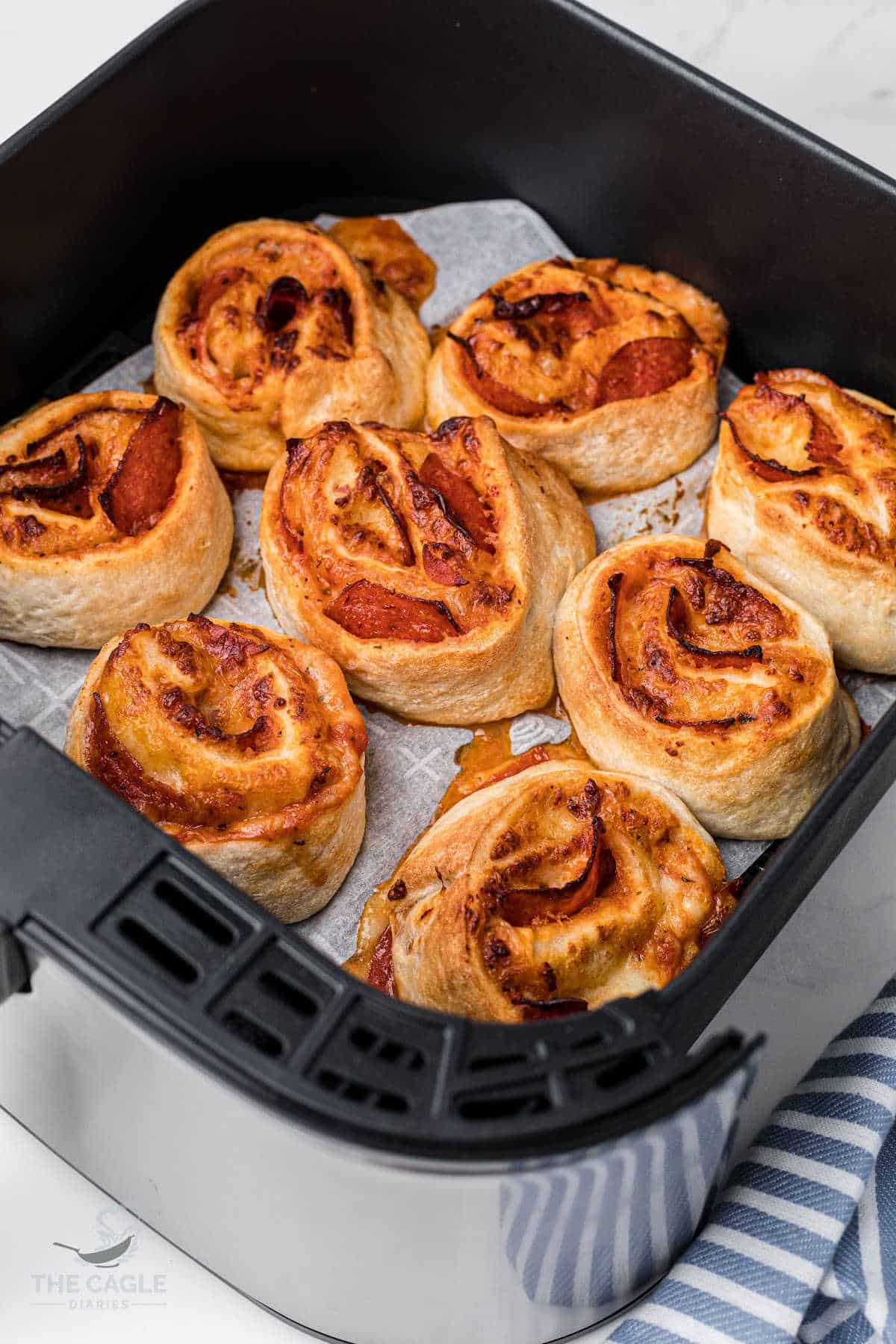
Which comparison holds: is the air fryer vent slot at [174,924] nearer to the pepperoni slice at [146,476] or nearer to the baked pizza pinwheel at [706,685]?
the baked pizza pinwheel at [706,685]

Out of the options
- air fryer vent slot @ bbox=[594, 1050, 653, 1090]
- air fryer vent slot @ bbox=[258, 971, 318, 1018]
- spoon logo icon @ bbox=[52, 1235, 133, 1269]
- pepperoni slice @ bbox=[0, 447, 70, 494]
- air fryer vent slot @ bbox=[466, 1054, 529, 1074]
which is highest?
pepperoni slice @ bbox=[0, 447, 70, 494]

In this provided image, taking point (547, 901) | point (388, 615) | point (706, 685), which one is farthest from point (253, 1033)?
point (706, 685)

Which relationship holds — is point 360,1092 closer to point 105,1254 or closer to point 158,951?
point 158,951

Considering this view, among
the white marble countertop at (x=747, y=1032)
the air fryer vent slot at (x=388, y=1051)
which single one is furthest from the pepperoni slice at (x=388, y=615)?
the air fryer vent slot at (x=388, y=1051)

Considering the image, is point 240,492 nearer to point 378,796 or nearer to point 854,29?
point 378,796

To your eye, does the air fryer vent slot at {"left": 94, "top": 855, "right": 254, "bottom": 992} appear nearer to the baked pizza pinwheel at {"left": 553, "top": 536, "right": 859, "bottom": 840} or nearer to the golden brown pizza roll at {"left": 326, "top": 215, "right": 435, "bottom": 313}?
the baked pizza pinwheel at {"left": 553, "top": 536, "right": 859, "bottom": 840}

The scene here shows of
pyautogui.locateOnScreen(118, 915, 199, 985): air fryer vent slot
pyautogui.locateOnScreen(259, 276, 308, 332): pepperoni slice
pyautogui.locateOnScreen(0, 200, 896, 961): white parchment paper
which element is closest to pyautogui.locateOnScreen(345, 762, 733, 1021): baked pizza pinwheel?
pyautogui.locateOnScreen(0, 200, 896, 961): white parchment paper

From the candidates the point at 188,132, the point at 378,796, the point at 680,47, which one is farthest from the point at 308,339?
the point at 680,47
